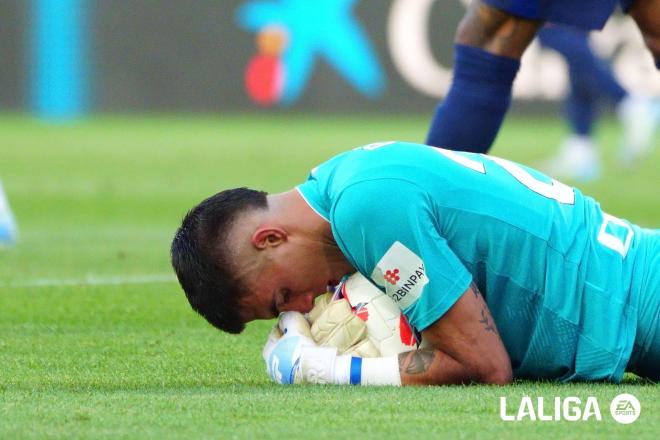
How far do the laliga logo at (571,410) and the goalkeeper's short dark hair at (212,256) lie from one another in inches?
29.4

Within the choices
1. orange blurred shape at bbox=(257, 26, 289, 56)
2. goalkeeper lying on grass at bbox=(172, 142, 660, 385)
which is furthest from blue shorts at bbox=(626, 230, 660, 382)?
orange blurred shape at bbox=(257, 26, 289, 56)

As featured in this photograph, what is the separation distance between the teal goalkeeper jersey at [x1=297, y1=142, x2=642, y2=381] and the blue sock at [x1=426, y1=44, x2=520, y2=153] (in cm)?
117

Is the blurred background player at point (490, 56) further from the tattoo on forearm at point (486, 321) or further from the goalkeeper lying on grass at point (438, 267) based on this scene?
the tattoo on forearm at point (486, 321)

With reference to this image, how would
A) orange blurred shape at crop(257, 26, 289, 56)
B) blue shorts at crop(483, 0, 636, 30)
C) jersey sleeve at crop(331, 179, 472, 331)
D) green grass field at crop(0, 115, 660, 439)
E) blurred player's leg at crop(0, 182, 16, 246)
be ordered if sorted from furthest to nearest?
1. orange blurred shape at crop(257, 26, 289, 56)
2. blurred player's leg at crop(0, 182, 16, 246)
3. blue shorts at crop(483, 0, 636, 30)
4. jersey sleeve at crop(331, 179, 472, 331)
5. green grass field at crop(0, 115, 660, 439)

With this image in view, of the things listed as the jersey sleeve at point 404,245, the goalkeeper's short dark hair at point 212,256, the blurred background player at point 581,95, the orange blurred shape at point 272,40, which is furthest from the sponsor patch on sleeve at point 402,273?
the orange blurred shape at point 272,40

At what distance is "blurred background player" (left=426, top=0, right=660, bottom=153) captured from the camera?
15.4 feet

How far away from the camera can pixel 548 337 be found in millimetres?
3520

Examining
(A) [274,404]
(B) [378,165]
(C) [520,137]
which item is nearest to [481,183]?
(B) [378,165]

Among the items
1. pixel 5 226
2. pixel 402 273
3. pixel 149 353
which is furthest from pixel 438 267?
pixel 5 226

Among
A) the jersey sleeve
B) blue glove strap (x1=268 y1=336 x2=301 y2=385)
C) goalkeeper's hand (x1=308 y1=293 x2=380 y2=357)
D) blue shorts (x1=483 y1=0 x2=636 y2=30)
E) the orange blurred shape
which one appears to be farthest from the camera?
the orange blurred shape

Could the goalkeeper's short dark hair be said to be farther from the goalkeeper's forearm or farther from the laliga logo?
the laliga logo

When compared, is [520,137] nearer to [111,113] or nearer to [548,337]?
[111,113]

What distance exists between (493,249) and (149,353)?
1.15m

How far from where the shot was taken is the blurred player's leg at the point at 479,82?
4762 millimetres
